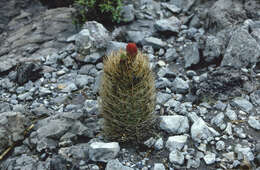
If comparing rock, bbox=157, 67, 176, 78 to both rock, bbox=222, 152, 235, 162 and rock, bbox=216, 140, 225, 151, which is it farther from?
rock, bbox=222, 152, 235, 162

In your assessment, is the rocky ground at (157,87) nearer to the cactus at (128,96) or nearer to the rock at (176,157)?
the rock at (176,157)

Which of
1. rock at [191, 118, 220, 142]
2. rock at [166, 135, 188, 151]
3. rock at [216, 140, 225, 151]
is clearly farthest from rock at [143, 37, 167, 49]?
rock at [216, 140, 225, 151]

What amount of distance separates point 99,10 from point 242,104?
3615 mm

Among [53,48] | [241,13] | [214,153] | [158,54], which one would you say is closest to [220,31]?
[241,13]

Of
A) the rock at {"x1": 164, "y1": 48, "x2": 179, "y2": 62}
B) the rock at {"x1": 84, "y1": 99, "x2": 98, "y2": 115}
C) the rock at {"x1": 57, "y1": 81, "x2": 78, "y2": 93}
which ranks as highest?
the rock at {"x1": 164, "y1": 48, "x2": 179, "y2": 62}

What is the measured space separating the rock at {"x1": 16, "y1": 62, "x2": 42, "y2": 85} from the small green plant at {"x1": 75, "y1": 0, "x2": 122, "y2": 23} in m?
1.63

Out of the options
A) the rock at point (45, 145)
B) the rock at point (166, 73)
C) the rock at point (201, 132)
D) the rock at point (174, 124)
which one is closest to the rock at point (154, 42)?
the rock at point (166, 73)

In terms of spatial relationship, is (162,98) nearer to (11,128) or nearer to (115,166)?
(115,166)

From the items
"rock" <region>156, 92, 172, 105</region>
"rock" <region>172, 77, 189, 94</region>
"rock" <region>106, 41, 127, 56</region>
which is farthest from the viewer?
"rock" <region>106, 41, 127, 56</region>

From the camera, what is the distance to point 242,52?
4824mm

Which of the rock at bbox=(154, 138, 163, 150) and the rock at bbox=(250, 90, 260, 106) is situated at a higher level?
the rock at bbox=(250, 90, 260, 106)

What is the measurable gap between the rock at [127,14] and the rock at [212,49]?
201 centimetres

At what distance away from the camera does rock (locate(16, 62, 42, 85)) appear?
534cm

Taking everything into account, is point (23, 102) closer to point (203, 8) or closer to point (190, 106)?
point (190, 106)
